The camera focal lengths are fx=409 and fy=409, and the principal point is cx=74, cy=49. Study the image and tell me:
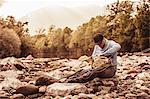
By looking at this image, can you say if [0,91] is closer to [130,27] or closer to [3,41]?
[3,41]

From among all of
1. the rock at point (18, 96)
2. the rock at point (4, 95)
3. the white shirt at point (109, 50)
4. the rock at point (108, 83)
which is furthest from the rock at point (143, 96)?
the rock at point (4, 95)

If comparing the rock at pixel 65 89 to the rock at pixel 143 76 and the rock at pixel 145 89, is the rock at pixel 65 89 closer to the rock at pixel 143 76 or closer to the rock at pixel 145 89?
the rock at pixel 145 89

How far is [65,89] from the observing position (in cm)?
815

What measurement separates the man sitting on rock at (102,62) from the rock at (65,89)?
250mm

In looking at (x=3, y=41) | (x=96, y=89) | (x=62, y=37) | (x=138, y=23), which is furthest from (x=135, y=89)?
(x=62, y=37)

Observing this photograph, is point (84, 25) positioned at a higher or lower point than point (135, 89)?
higher

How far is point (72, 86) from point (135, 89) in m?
1.33

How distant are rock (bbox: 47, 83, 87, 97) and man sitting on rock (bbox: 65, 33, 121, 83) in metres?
0.25

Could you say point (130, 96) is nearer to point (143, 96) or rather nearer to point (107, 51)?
point (143, 96)

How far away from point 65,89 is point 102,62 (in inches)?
39.5

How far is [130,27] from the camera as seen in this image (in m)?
30.3

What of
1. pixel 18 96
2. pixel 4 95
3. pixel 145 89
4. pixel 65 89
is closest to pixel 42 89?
pixel 65 89

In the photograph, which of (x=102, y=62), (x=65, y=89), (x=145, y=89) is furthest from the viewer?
(x=102, y=62)

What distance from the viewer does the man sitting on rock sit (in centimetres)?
856
